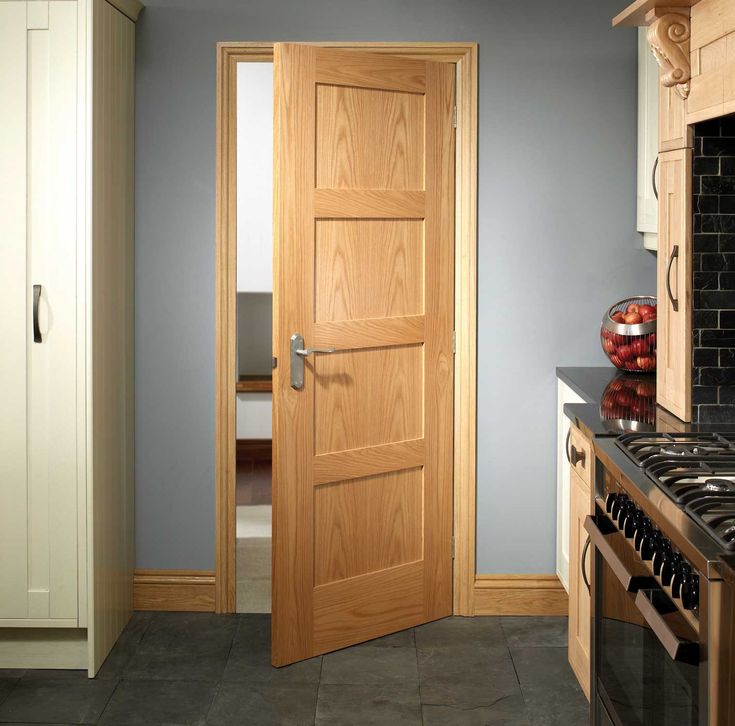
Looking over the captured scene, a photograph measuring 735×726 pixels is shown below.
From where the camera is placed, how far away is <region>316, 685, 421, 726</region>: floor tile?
281 cm

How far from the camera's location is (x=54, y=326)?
10.1 feet

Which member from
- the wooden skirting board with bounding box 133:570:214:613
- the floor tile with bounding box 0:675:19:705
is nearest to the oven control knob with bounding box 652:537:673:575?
the floor tile with bounding box 0:675:19:705

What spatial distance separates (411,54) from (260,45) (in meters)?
0.54

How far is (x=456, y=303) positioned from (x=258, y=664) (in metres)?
1.44

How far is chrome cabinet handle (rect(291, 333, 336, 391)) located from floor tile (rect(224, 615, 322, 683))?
914mm

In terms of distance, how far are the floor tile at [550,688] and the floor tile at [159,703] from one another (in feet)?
3.20

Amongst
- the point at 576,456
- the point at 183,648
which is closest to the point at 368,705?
the point at 183,648

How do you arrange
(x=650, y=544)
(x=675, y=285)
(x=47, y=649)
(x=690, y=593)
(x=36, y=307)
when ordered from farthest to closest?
(x=47, y=649) < (x=36, y=307) < (x=675, y=285) < (x=650, y=544) < (x=690, y=593)

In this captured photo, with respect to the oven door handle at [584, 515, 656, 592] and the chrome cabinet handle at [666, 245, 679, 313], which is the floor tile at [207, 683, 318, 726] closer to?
the oven door handle at [584, 515, 656, 592]

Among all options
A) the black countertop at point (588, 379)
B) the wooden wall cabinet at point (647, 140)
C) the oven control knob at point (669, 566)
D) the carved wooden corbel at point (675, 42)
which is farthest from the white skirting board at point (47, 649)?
the carved wooden corbel at point (675, 42)

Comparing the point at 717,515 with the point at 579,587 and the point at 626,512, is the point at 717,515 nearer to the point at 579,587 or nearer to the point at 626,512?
the point at 626,512

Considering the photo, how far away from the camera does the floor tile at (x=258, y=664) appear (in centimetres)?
311

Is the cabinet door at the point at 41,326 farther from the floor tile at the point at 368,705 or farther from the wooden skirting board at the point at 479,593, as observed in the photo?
the floor tile at the point at 368,705

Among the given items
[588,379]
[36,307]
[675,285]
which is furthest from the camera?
[588,379]
